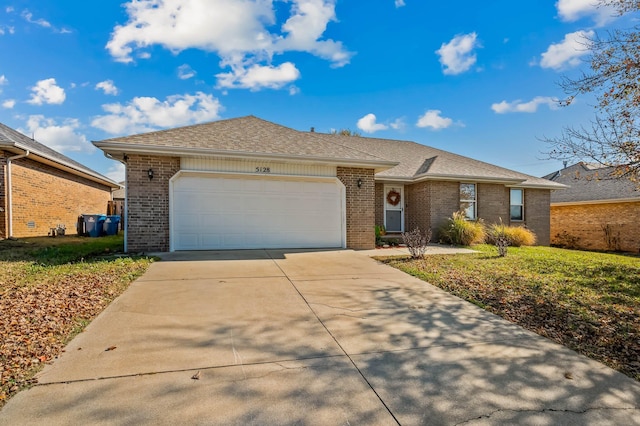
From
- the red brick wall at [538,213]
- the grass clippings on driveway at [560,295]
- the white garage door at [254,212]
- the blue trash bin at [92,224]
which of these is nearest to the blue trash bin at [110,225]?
the blue trash bin at [92,224]

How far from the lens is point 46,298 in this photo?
458 cm

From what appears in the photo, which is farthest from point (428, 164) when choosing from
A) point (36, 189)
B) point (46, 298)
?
point (36, 189)

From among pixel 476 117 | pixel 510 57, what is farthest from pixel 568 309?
pixel 476 117

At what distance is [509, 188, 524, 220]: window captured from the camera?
50.2 feet

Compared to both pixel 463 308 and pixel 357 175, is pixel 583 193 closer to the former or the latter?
pixel 357 175

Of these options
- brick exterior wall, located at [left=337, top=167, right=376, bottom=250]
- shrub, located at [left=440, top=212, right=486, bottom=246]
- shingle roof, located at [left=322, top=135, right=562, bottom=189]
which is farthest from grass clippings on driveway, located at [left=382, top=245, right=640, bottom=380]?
shingle roof, located at [left=322, top=135, right=562, bottom=189]

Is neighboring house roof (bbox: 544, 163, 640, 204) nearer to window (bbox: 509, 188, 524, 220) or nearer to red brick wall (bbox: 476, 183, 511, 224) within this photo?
window (bbox: 509, 188, 524, 220)

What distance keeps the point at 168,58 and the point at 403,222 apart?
1122cm

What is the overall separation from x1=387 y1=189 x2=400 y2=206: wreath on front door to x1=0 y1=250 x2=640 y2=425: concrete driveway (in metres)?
9.53

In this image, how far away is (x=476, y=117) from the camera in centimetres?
1505

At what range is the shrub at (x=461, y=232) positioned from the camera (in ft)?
41.5

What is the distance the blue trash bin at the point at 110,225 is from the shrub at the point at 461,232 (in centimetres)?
1488

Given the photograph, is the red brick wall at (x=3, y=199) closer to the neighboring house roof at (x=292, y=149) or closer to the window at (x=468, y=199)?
the neighboring house roof at (x=292, y=149)

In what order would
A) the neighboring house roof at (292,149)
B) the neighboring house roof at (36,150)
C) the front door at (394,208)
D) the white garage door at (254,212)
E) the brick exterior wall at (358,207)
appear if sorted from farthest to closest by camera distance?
the front door at (394,208) < the brick exterior wall at (358,207) < the neighboring house roof at (36,150) < the white garage door at (254,212) < the neighboring house roof at (292,149)
